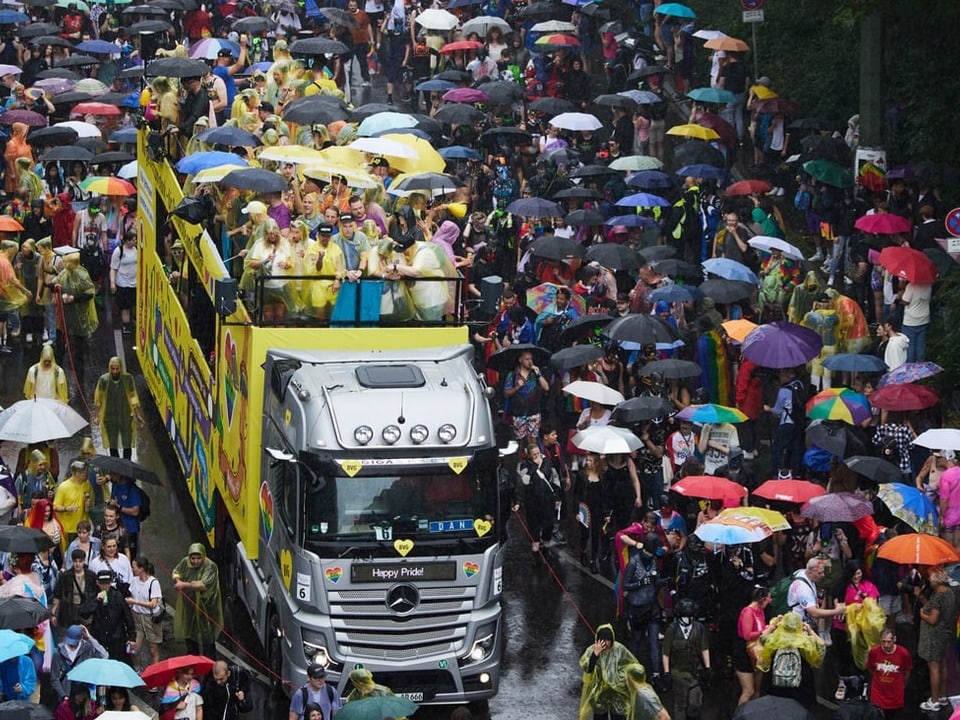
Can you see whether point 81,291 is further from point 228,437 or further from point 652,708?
point 652,708

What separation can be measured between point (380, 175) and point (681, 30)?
12451mm

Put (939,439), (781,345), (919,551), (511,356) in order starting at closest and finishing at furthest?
(919,551) → (939,439) → (781,345) → (511,356)

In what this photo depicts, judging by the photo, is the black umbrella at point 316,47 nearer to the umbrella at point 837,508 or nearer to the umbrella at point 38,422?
the umbrella at point 38,422

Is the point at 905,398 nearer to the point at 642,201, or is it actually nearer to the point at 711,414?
the point at 711,414

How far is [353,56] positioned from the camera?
44281 mm

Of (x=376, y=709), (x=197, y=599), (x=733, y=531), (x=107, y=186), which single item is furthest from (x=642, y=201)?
(x=376, y=709)

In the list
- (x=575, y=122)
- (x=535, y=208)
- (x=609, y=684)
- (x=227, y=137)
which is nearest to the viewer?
(x=609, y=684)

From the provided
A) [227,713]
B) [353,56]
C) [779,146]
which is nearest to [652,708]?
[227,713]

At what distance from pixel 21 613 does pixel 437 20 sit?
79.7 feet

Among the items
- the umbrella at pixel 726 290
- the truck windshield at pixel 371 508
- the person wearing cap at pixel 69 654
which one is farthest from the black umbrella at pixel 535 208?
the person wearing cap at pixel 69 654

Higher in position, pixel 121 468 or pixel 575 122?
pixel 575 122

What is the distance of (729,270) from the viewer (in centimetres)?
2805

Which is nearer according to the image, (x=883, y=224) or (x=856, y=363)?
(x=856, y=363)

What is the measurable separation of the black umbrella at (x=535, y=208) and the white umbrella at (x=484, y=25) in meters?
10.3
